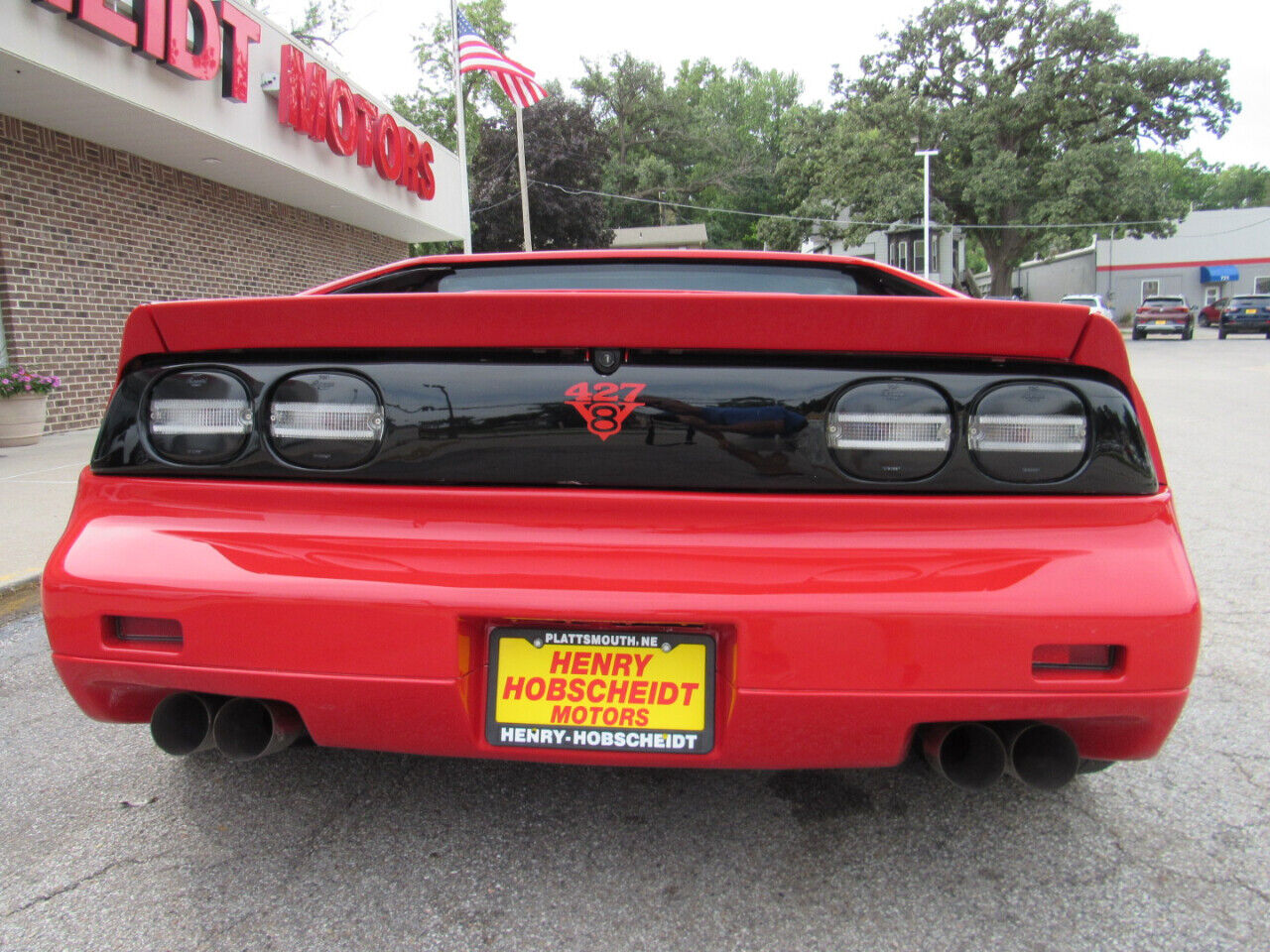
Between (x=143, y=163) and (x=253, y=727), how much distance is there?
10.8m

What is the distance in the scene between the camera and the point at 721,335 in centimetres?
142

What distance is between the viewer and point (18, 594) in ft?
11.4

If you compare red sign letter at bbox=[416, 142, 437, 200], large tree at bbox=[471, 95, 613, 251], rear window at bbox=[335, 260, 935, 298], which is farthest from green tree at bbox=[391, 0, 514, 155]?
rear window at bbox=[335, 260, 935, 298]

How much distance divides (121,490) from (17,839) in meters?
0.85

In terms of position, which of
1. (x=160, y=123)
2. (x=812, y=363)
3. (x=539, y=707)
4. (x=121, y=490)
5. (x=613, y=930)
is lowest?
(x=613, y=930)

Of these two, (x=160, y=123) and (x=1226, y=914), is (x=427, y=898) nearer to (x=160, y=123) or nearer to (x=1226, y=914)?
(x=1226, y=914)

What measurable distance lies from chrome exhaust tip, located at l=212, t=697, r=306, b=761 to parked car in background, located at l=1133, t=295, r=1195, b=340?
106ft

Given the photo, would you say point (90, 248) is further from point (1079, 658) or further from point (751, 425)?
point (1079, 658)

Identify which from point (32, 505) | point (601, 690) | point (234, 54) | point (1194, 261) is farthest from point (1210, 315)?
point (601, 690)

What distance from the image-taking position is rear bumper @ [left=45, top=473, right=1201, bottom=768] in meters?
1.34

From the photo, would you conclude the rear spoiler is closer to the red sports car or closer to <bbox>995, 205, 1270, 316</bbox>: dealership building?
the red sports car

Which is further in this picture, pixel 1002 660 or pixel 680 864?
pixel 680 864

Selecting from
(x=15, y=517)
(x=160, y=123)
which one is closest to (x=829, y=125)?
(x=160, y=123)

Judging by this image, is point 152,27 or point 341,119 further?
point 341,119
